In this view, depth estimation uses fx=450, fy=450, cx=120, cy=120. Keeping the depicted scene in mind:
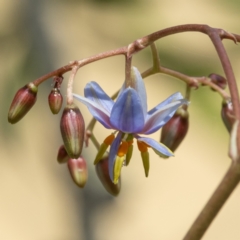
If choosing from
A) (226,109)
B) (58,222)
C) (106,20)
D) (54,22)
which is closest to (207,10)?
(106,20)

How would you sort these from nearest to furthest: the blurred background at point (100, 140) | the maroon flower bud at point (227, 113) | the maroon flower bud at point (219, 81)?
the maroon flower bud at point (227, 113)
the maroon flower bud at point (219, 81)
the blurred background at point (100, 140)

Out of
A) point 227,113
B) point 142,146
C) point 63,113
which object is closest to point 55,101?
point 63,113

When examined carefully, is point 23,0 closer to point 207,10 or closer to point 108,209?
point 108,209

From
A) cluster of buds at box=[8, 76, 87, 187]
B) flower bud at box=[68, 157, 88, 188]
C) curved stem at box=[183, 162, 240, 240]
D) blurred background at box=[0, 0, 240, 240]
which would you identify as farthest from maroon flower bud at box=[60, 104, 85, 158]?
blurred background at box=[0, 0, 240, 240]

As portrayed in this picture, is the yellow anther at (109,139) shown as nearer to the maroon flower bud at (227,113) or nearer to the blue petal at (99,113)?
the blue petal at (99,113)

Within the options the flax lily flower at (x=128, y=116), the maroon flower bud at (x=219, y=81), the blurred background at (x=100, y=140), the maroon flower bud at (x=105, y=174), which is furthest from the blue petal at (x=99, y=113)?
the blurred background at (x=100, y=140)
